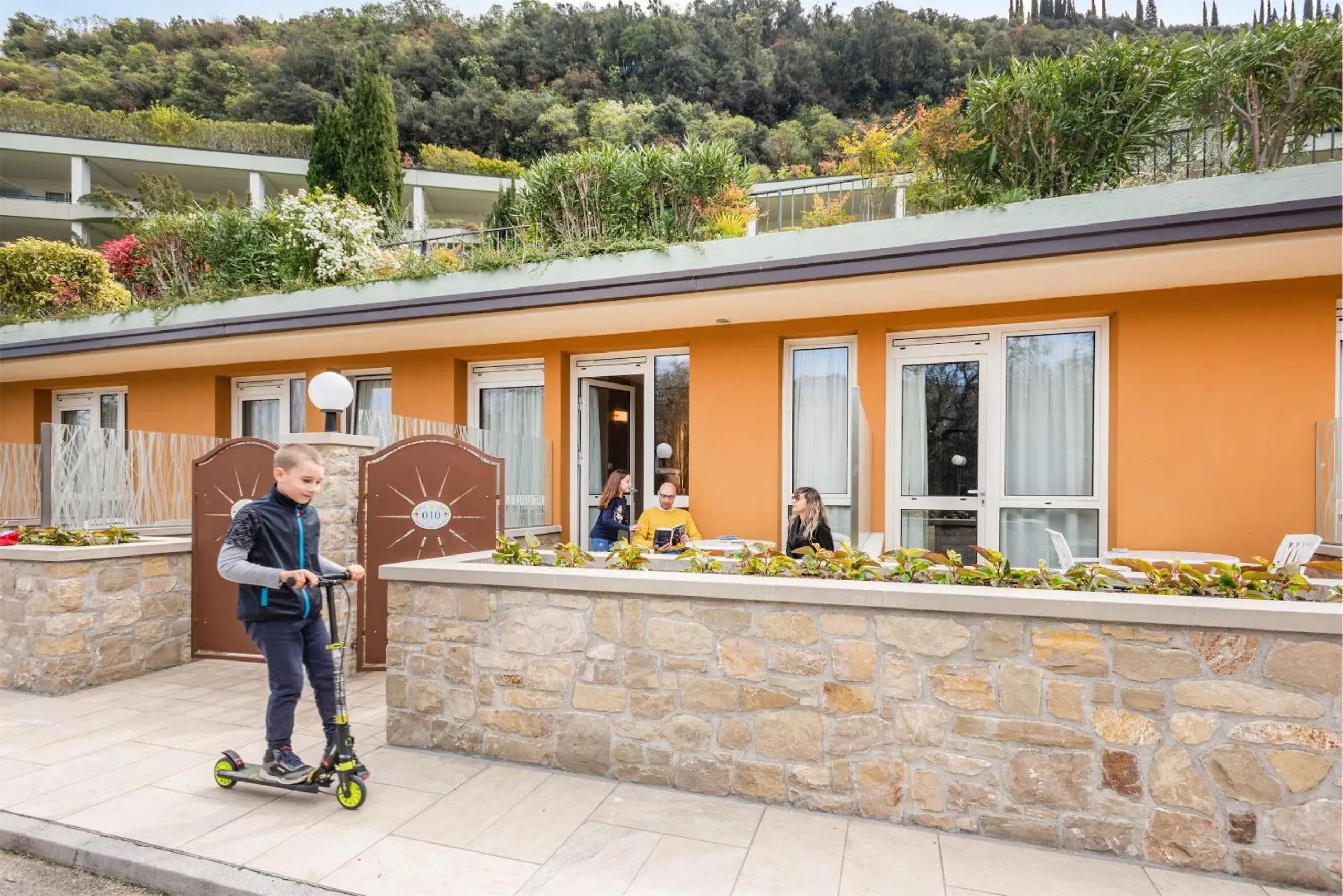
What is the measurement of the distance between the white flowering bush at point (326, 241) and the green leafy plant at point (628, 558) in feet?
20.0

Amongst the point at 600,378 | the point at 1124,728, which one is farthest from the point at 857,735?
the point at 600,378

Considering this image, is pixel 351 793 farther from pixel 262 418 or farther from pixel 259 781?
pixel 262 418

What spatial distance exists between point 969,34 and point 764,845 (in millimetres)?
39673

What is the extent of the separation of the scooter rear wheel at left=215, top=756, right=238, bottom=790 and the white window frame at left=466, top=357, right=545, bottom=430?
530 centimetres

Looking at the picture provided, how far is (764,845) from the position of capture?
297 centimetres

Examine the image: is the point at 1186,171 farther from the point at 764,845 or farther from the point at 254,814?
the point at 254,814

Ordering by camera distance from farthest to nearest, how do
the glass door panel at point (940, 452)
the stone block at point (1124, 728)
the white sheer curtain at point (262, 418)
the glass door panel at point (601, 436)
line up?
the white sheer curtain at point (262, 418), the glass door panel at point (601, 436), the glass door panel at point (940, 452), the stone block at point (1124, 728)

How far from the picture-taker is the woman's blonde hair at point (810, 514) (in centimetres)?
561

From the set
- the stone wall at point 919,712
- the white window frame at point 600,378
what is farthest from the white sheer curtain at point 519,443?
the stone wall at point 919,712

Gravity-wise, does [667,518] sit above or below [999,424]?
below

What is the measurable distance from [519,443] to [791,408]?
2.96 m

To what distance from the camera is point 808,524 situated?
5.64 m

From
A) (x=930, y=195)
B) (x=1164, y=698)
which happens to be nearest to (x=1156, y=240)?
(x=930, y=195)

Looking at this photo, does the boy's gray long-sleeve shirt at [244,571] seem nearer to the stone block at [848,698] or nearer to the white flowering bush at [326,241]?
the stone block at [848,698]
